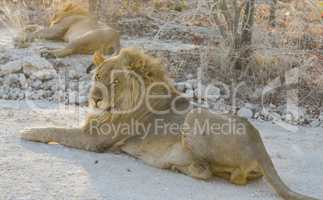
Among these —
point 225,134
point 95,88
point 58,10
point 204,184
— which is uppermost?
point 58,10

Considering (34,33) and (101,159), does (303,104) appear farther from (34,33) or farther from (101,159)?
(34,33)

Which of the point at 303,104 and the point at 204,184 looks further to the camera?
the point at 303,104

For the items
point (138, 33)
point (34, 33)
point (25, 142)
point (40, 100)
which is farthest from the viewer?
point (138, 33)

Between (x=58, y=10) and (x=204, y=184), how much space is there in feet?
22.8

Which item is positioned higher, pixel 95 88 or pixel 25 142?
pixel 95 88

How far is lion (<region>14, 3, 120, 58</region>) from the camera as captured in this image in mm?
9297

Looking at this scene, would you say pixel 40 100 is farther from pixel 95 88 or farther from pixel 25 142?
pixel 95 88

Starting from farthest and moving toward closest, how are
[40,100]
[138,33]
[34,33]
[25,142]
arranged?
[138,33]
[34,33]
[40,100]
[25,142]

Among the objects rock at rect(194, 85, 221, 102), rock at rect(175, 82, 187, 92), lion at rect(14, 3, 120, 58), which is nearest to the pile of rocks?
lion at rect(14, 3, 120, 58)

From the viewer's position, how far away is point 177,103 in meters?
5.36

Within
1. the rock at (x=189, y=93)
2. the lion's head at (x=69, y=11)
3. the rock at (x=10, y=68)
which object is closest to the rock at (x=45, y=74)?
the rock at (x=10, y=68)

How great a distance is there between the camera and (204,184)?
4770mm

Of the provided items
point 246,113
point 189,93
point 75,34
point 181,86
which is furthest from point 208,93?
point 75,34

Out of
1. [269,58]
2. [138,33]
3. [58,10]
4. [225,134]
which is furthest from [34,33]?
[225,134]
